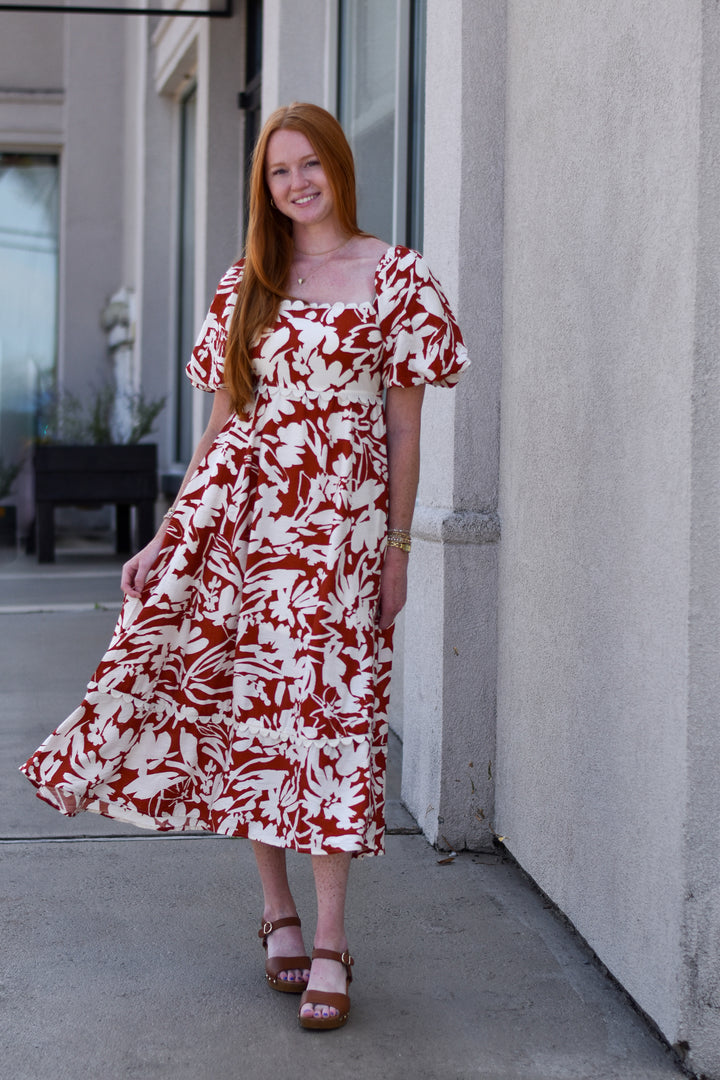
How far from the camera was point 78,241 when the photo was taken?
12.7m

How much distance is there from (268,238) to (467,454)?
3.18ft

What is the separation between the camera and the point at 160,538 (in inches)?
101

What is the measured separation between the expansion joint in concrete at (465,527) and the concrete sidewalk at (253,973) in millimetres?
812

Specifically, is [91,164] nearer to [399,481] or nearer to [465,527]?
[465,527]

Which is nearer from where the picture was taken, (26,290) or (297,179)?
(297,179)

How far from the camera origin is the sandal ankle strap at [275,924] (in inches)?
103

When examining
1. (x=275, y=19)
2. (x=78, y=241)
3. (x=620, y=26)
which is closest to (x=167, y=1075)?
(x=620, y=26)

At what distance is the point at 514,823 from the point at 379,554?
104cm

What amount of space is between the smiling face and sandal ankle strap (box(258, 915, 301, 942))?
4.50ft

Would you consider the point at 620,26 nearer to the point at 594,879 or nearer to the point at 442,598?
the point at 442,598

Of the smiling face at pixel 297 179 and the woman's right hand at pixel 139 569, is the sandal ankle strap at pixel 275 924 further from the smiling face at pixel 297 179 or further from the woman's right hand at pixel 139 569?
the smiling face at pixel 297 179

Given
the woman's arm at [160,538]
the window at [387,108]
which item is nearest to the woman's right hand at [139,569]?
the woman's arm at [160,538]

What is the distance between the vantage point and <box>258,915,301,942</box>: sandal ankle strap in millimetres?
2607

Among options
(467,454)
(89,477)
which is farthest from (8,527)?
(467,454)
